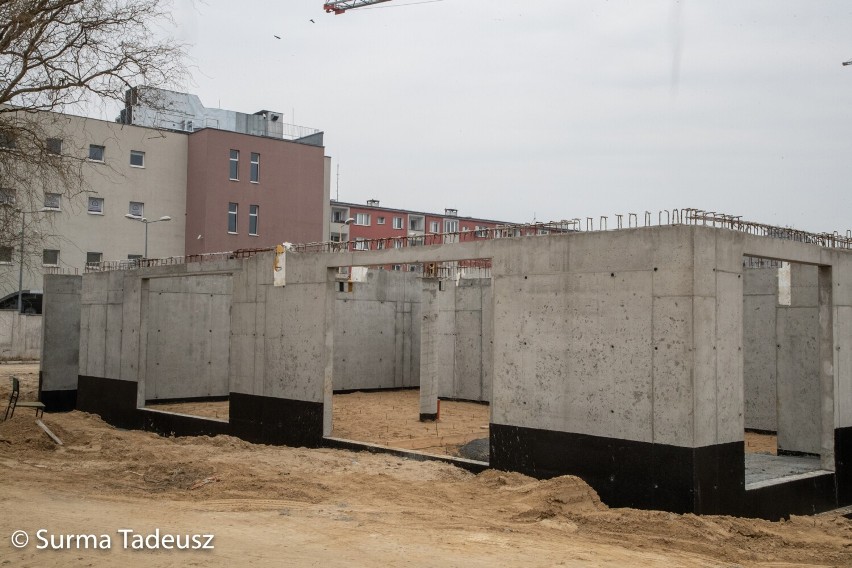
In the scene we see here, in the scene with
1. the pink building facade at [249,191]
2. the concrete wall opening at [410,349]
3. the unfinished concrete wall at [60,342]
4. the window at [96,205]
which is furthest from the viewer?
the pink building facade at [249,191]

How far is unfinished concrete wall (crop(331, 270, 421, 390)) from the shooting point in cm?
2402

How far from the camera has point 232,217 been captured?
39.3m

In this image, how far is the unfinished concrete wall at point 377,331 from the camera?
24016mm

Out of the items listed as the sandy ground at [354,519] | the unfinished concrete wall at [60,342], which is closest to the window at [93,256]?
the unfinished concrete wall at [60,342]

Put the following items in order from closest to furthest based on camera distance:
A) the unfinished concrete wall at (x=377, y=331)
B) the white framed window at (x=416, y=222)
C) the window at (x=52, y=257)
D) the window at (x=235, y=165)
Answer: the unfinished concrete wall at (x=377, y=331), the window at (x=52, y=257), the window at (x=235, y=165), the white framed window at (x=416, y=222)

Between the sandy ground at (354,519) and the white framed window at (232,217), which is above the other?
the white framed window at (232,217)

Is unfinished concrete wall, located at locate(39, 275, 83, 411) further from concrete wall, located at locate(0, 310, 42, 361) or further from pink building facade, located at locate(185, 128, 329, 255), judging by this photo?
concrete wall, located at locate(0, 310, 42, 361)

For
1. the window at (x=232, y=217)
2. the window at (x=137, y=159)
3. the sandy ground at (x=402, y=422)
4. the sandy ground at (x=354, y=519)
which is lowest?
the sandy ground at (x=402, y=422)

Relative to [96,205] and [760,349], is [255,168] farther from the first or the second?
[760,349]

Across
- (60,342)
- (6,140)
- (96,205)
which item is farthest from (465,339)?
(96,205)

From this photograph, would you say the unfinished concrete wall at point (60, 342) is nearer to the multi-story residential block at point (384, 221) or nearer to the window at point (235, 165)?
the window at point (235, 165)

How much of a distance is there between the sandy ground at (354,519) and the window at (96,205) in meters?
26.0

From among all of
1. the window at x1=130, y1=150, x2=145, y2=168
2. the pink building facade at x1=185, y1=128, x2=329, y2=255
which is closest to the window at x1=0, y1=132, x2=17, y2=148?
the pink building facade at x1=185, y1=128, x2=329, y2=255

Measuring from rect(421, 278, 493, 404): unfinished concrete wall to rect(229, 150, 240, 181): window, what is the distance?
19.2m
